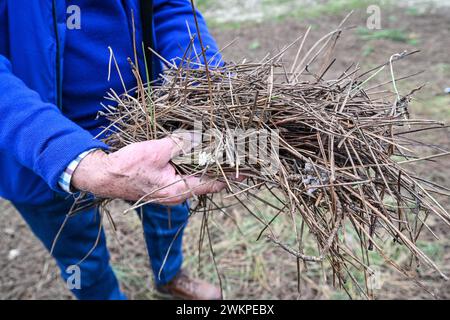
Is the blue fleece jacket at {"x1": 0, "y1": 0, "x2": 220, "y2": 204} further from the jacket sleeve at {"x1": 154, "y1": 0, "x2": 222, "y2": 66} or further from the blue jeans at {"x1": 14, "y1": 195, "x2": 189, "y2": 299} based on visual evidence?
the blue jeans at {"x1": 14, "y1": 195, "x2": 189, "y2": 299}

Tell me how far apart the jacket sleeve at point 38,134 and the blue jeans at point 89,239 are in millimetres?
446

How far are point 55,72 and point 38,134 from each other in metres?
0.29

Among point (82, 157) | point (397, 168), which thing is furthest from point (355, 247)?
point (82, 157)

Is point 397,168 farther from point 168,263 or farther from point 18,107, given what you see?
point 168,263

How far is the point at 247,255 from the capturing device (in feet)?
7.41

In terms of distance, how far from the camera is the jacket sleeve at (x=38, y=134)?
973mm

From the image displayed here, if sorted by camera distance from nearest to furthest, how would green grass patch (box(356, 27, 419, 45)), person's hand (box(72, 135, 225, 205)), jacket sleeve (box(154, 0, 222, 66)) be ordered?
person's hand (box(72, 135, 225, 205))
jacket sleeve (box(154, 0, 222, 66))
green grass patch (box(356, 27, 419, 45))

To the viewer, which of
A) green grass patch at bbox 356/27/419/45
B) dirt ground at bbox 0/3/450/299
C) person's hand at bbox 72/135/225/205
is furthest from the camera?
green grass patch at bbox 356/27/419/45

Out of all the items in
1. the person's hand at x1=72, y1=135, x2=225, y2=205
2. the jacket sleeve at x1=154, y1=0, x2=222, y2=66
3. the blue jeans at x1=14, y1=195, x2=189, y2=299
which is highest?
the jacket sleeve at x1=154, y1=0, x2=222, y2=66

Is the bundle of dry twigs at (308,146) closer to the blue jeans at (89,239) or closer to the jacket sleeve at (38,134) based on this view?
the jacket sleeve at (38,134)

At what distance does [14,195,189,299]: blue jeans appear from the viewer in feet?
4.87

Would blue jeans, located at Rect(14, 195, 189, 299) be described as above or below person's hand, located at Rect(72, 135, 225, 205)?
below

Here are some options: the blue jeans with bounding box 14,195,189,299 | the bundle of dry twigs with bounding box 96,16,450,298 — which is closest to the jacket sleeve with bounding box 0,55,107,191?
the bundle of dry twigs with bounding box 96,16,450,298

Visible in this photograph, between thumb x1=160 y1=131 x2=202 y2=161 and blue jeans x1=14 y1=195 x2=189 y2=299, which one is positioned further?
blue jeans x1=14 y1=195 x2=189 y2=299
